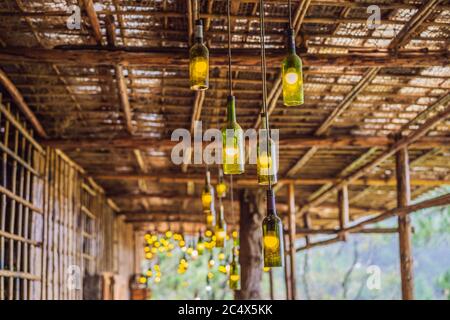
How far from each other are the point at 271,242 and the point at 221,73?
487 centimetres

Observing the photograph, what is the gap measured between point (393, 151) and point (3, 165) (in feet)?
19.4

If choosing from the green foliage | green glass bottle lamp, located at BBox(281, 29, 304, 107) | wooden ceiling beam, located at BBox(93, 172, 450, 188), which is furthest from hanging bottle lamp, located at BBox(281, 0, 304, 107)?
the green foliage

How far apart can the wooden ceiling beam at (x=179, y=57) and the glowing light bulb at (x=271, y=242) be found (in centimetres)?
380

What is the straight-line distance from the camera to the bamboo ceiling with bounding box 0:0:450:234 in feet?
22.2

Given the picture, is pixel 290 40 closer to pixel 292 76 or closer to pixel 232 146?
pixel 292 76

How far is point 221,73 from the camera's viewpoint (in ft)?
27.2

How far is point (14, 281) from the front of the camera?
31.2 feet

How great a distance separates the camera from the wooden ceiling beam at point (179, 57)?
7.18 metres

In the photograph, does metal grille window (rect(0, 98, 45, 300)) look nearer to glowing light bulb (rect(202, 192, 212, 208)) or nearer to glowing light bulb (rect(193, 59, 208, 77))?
glowing light bulb (rect(202, 192, 212, 208))

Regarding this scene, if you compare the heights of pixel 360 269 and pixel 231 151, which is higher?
pixel 231 151

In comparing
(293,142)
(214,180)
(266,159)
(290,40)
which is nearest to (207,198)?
(293,142)

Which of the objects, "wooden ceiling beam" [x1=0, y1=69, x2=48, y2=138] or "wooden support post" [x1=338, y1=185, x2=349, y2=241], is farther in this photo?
"wooden support post" [x1=338, y1=185, x2=349, y2=241]

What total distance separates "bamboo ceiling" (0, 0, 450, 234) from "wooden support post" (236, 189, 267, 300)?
1.85 metres
